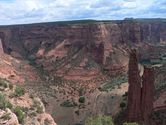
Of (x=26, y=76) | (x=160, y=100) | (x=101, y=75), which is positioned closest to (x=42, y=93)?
(x=26, y=76)

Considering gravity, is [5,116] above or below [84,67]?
above

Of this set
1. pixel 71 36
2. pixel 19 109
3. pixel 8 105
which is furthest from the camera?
pixel 71 36

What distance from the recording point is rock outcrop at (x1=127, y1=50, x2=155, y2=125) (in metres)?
59.9

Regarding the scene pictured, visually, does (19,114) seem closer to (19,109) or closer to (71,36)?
(19,109)

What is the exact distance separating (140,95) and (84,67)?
53883mm

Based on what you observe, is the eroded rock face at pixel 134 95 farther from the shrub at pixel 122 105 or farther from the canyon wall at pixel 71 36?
the canyon wall at pixel 71 36

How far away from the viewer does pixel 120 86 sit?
102 metres

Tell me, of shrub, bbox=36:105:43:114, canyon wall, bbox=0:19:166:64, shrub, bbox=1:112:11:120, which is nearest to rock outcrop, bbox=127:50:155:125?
shrub, bbox=36:105:43:114

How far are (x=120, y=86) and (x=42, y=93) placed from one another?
2044 cm

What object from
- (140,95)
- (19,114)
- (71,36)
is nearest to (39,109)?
(19,114)

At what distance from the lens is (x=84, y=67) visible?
4513 inches

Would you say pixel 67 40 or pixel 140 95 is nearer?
pixel 140 95

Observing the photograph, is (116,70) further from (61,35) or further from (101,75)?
(61,35)

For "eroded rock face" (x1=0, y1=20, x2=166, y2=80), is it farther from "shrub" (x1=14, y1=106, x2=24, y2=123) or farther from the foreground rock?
"shrub" (x1=14, y1=106, x2=24, y2=123)
